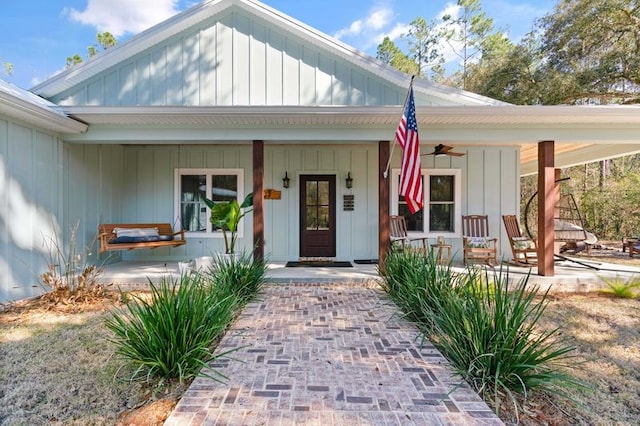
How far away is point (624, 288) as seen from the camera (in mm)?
5043

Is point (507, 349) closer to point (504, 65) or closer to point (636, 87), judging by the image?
point (504, 65)

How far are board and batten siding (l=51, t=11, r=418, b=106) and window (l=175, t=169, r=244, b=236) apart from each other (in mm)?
1774

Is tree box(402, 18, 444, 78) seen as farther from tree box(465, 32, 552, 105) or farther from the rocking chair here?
the rocking chair

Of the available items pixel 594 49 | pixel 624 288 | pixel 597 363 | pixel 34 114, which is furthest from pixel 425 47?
pixel 597 363

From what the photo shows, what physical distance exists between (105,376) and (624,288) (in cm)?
679

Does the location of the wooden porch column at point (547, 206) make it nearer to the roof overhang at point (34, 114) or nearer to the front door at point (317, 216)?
the front door at point (317, 216)

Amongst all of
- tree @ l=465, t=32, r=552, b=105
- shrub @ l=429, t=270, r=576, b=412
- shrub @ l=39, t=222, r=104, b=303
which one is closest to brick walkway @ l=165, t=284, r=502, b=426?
shrub @ l=429, t=270, r=576, b=412

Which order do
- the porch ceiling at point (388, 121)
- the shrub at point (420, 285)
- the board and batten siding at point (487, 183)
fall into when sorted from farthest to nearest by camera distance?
1. the board and batten siding at point (487, 183)
2. the porch ceiling at point (388, 121)
3. the shrub at point (420, 285)

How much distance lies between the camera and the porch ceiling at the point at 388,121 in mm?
4984

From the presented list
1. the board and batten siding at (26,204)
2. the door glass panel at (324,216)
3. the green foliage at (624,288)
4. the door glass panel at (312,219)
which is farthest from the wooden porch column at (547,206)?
the board and batten siding at (26,204)

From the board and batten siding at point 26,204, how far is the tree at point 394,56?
55.1ft

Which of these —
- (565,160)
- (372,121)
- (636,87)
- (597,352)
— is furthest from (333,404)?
(636,87)

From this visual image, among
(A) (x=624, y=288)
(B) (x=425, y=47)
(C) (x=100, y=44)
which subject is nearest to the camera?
(A) (x=624, y=288)

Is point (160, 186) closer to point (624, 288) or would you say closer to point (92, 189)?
point (92, 189)
